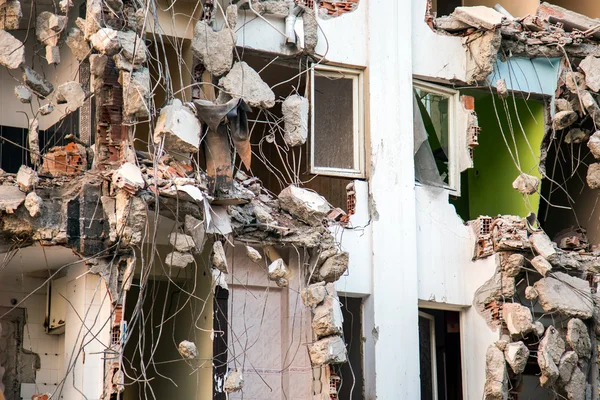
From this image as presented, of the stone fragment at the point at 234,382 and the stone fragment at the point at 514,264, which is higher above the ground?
the stone fragment at the point at 514,264

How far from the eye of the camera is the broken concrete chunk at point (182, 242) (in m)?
15.4

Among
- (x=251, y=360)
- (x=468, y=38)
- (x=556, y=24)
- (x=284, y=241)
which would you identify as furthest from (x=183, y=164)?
(x=556, y=24)

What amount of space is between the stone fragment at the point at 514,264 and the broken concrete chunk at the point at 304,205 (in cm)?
302

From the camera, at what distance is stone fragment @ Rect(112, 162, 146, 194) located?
15.1m

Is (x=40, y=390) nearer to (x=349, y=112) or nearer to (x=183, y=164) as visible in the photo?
(x=183, y=164)

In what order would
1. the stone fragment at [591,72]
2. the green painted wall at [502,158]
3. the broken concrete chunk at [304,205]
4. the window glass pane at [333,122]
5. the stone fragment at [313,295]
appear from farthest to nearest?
the green painted wall at [502,158]
the stone fragment at [591,72]
the window glass pane at [333,122]
the broken concrete chunk at [304,205]
the stone fragment at [313,295]

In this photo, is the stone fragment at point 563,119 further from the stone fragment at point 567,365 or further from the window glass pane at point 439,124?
the stone fragment at point 567,365

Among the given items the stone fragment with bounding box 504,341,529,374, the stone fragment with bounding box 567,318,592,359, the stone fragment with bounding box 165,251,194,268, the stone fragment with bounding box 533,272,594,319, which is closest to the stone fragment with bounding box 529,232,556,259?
the stone fragment with bounding box 533,272,594,319

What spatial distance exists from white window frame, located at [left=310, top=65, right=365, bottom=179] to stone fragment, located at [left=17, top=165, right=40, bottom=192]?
4.45m

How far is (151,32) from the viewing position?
17.5 meters

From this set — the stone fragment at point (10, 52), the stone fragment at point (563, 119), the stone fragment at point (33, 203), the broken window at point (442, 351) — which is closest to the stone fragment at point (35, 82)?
the stone fragment at point (10, 52)

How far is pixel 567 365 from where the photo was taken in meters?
18.3

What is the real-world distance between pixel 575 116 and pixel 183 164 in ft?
22.6

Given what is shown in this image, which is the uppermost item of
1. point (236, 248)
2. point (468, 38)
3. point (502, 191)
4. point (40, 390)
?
point (468, 38)
